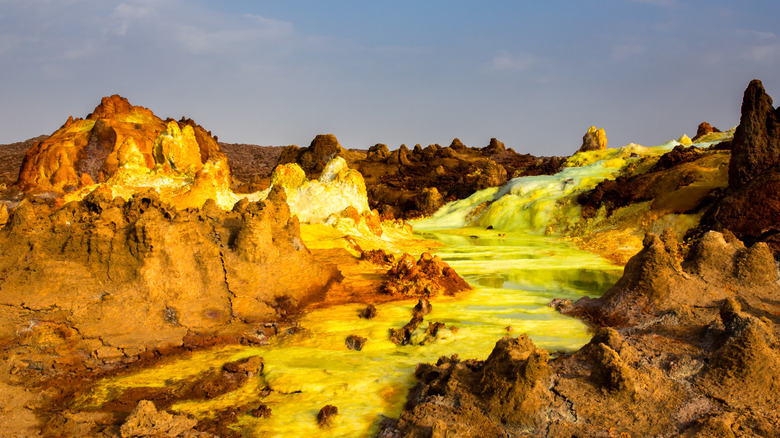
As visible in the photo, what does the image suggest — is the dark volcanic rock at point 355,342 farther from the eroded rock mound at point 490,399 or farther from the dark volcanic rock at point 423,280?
the dark volcanic rock at point 423,280

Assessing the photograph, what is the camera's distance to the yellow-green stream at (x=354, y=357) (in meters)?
4.33

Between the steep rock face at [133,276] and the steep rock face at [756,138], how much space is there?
11.1m

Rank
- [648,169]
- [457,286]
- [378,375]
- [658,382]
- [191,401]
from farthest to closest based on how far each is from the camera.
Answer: [648,169], [457,286], [378,375], [191,401], [658,382]

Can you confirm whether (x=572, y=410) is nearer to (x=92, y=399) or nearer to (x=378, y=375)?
(x=378, y=375)

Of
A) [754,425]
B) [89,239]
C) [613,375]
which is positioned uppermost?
[89,239]

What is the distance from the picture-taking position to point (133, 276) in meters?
6.32

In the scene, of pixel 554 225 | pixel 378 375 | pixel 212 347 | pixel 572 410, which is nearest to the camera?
pixel 572 410

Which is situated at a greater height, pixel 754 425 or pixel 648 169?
pixel 648 169

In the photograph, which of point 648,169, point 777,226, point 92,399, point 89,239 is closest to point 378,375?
point 92,399

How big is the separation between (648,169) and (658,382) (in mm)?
21464

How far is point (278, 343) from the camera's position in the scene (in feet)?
20.4

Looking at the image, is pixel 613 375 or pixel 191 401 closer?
pixel 613 375

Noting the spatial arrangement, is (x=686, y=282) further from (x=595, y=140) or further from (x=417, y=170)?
(x=417, y=170)

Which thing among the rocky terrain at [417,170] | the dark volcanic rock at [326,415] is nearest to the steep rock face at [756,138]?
the dark volcanic rock at [326,415]
